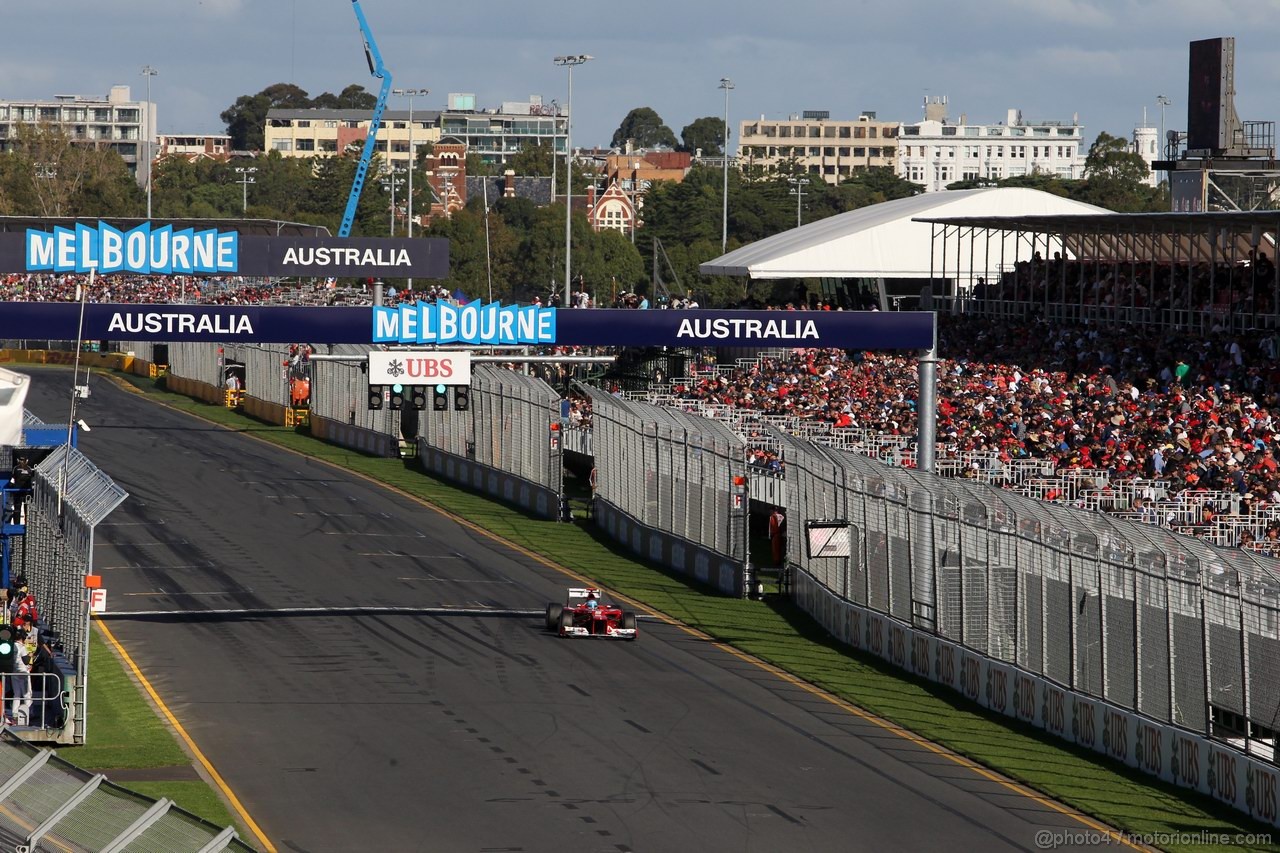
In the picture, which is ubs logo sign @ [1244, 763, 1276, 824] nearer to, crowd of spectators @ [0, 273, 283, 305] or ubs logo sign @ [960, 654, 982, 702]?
ubs logo sign @ [960, 654, 982, 702]

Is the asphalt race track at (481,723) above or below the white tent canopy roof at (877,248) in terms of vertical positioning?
below

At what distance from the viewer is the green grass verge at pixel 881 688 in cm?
2259

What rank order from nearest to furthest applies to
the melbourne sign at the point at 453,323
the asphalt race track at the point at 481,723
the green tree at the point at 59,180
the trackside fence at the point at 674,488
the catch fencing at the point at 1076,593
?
the asphalt race track at the point at 481,723, the catch fencing at the point at 1076,593, the melbourne sign at the point at 453,323, the trackside fence at the point at 674,488, the green tree at the point at 59,180

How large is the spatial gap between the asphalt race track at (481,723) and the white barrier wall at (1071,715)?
208 cm

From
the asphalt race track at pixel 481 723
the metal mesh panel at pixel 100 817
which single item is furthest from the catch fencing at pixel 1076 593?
the metal mesh panel at pixel 100 817

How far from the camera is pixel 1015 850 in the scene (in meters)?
20.8

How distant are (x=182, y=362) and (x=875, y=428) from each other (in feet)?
164

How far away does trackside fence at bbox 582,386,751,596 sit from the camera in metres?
40.9

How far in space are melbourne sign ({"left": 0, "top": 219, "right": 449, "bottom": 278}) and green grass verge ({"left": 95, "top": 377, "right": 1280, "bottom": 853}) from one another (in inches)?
293

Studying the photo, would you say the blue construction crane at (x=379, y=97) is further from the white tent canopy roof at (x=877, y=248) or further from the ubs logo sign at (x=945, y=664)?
the ubs logo sign at (x=945, y=664)

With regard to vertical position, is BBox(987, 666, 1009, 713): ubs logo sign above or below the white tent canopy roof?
below

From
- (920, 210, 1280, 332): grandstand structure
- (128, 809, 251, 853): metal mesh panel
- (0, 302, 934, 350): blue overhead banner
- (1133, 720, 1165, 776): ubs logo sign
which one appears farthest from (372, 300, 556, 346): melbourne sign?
(128, 809, 251, 853): metal mesh panel

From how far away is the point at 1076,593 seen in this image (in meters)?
25.8

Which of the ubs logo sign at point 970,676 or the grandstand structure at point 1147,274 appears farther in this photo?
the grandstand structure at point 1147,274
